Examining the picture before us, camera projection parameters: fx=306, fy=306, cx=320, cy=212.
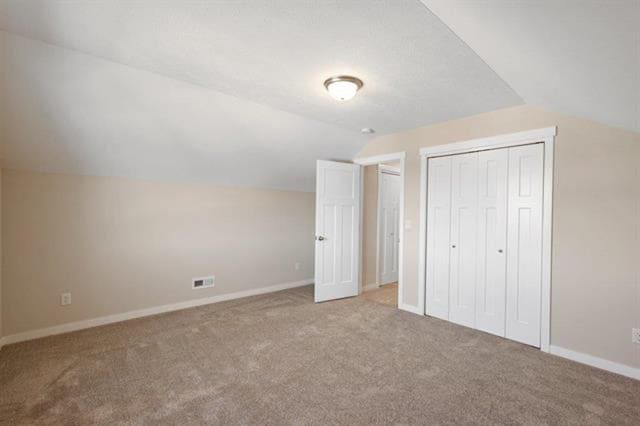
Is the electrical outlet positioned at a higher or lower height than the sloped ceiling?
lower

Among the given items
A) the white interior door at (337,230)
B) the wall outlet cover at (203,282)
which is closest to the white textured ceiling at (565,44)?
the white interior door at (337,230)

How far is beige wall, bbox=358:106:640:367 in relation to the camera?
250cm

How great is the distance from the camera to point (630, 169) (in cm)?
251

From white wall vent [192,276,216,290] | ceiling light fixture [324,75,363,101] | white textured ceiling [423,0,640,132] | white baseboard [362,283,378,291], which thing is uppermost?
ceiling light fixture [324,75,363,101]

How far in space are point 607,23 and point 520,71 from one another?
3.66 feet

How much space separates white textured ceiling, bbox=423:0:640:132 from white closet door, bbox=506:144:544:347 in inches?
31.2

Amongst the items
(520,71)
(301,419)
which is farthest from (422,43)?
(301,419)

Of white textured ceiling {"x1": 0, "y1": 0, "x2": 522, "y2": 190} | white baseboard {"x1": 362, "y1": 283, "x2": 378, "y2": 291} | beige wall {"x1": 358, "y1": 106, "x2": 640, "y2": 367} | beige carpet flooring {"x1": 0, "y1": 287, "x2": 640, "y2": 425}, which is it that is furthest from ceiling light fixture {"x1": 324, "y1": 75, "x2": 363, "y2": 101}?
white baseboard {"x1": 362, "y1": 283, "x2": 378, "y2": 291}

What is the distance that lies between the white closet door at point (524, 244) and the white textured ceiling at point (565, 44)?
0.79m

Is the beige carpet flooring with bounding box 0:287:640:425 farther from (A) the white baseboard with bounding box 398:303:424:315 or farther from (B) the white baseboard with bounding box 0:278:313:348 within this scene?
(A) the white baseboard with bounding box 398:303:424:315

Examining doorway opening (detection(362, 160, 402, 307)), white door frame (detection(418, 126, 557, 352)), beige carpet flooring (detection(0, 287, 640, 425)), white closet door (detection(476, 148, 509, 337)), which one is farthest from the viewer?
doorway opening (detection(362, 160, 402, 307))

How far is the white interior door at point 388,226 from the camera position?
A: 538cm

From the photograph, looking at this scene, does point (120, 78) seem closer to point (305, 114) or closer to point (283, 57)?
point (283, 57)

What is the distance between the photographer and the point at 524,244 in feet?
10.1
